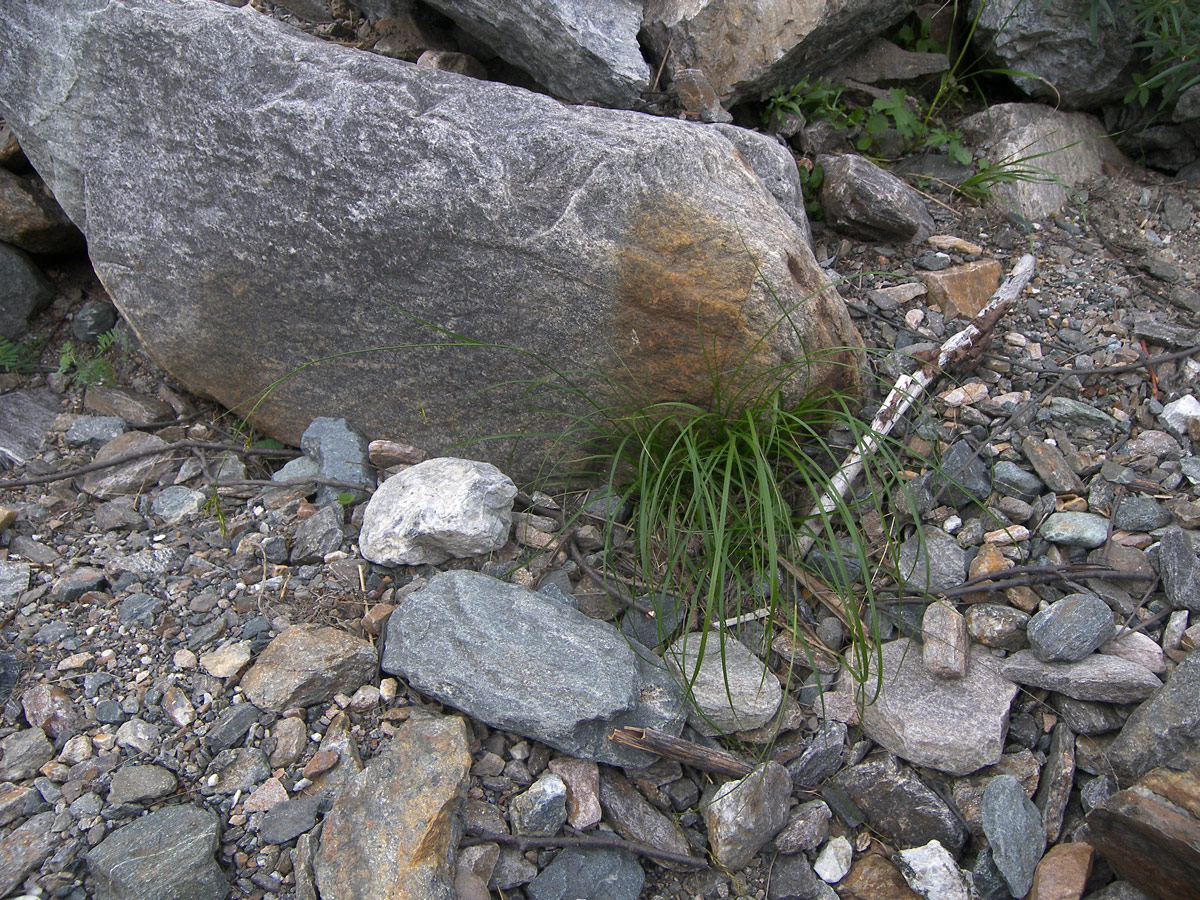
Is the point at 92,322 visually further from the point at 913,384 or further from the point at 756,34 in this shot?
the point at 913,384

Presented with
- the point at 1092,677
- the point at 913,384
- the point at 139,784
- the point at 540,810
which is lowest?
the point at 139,784

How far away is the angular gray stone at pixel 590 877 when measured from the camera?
1545mm

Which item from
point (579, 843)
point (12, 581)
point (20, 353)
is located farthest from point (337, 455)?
point (20, 353)

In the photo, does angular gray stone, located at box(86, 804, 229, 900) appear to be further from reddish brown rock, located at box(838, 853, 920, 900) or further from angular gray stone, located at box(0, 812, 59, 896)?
reddish brown rock, located at box(838, 853, 920, 900)

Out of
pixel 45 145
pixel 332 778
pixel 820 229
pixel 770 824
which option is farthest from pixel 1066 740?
pixel 45 145

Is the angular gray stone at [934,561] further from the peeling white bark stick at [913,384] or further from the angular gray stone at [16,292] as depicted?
the angular gray stone at [16,292]

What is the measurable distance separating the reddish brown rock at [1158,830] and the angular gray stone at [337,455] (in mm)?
1810

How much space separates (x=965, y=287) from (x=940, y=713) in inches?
53.6

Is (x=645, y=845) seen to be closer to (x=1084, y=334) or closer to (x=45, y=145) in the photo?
(x=1084, y=334)

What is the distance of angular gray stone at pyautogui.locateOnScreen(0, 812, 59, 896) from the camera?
146cm

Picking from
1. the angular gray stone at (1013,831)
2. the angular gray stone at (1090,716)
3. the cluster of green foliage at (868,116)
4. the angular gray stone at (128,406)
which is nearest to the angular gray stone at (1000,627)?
the angular gray stone at (1090,716)

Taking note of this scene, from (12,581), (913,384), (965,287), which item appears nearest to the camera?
(12,581)

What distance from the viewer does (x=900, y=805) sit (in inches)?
64.5

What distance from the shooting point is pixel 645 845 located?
161cm
